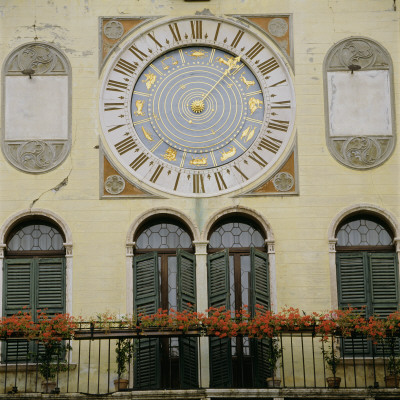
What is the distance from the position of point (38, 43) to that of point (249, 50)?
389cm

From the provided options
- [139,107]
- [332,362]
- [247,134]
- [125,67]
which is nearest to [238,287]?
[332,362]

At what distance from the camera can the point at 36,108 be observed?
27.2 m

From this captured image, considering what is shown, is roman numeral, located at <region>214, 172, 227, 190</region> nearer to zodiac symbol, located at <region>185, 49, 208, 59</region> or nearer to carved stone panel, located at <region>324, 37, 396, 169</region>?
carved stone panel, located at <region>324, 37, 396, 169</region>

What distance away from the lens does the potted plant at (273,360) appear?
82.7 feet

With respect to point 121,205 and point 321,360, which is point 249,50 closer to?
point 121,205

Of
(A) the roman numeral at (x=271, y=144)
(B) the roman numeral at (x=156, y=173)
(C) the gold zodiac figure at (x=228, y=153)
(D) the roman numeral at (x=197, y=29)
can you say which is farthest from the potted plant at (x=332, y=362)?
(D) the roman numeral at (x=197, y=29)

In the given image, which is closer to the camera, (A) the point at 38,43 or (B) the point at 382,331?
(B) the point at 382,331

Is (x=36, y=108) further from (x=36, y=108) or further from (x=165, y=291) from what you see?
(x=165, y=291)

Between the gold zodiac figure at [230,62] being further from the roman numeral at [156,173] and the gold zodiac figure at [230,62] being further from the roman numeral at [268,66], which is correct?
the roman numeral at [156,173]

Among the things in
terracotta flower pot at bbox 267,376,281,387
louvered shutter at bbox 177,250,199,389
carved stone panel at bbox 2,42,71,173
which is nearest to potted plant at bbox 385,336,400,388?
terracotta flower pot at bbox 267,376,281,387

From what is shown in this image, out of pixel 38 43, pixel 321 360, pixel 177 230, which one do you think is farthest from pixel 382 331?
pixel 38 43

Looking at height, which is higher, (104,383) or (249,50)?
(249,50)

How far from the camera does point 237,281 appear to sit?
1048 inches

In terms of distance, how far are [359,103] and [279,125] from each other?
4.99ft
